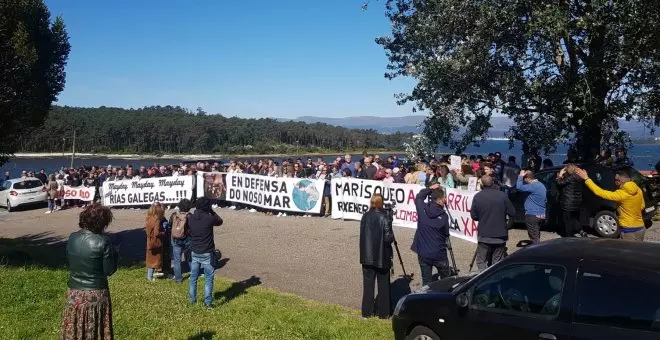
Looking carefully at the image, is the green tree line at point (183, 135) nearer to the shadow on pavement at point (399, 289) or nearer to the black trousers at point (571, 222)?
the black trousers at point (571, 222)

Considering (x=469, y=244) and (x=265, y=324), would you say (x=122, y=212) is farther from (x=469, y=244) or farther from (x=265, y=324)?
(x=265, y=324)

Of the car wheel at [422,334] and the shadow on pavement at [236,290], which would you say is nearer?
the car wheel at [422,334]

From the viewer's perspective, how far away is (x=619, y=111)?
15.9 meters

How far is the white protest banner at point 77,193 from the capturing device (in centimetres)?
2748

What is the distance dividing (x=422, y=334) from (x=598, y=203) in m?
8.79

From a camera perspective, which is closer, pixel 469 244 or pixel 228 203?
pixel 469 244

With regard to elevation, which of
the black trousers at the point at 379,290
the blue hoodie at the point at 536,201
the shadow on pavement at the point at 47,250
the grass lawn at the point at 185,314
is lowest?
the shadow on pavement at the point at 47,250

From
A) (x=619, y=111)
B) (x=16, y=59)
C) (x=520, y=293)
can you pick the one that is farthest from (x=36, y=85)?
(x=619, y=111)

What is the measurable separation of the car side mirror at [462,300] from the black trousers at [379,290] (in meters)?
2.67

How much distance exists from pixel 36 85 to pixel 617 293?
13841 mm

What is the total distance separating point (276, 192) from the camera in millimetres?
20156

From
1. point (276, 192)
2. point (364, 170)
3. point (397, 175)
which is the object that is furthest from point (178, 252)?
point (276, 192)

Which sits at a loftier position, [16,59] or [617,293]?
[16,59]

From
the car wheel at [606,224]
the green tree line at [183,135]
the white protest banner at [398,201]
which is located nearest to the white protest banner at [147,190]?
the white protest banner at [398,201]
